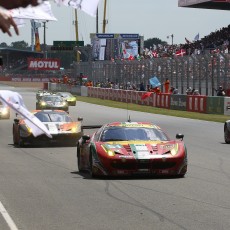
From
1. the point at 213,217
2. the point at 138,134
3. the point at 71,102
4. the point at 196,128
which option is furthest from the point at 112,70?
the point at 213,217

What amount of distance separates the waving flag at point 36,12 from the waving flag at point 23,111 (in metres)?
0.26

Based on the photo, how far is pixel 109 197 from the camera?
12.3 meters

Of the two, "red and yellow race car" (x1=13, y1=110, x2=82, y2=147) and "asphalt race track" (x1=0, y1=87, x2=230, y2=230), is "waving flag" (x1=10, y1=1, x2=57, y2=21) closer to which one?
"asphalt race track" (x1=0, y1=87, x2=230, y2=230)

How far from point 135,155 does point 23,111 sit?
1209 centimetres

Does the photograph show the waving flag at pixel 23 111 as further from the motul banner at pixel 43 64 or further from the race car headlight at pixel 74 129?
the motul banner at pixel 43 64

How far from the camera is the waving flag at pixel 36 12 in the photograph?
2.46 metres

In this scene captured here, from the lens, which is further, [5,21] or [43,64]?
[43,64]

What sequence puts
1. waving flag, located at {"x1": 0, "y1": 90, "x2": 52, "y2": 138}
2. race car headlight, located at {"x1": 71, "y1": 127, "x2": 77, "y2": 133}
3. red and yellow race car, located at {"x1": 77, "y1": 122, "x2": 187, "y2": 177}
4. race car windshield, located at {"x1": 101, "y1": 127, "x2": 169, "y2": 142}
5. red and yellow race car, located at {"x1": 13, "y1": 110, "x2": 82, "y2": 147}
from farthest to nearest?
race car headlight, located at {"x1": 71, "y1": 127, "x2": 77, "y2": 133} < red and yellow race car, located at {"x1": 13, "y1": 110, "x2": 82, "y2": 147} < race car windshield, located at {"x1": 101, "y1": 127, "x2": 169, "y2": 142} < red and yellow race car, located at {"x1": 77, "y1": 122, "x2": 187, "y2": 177} < waving flag, located at {"x1": 0, "y1": 90, "x2": 52, "y2": 138}

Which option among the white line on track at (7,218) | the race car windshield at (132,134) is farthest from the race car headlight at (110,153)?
the white line on track at (7,218)

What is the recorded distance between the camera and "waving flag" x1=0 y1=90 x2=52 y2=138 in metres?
2.56

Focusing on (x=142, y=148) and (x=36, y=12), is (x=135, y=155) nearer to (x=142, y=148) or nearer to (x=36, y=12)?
(x=142, y=148)

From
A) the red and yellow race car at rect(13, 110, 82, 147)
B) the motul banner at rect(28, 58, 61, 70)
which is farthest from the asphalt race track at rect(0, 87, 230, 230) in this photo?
the motul banner at rect(28, 58, 61, 70)

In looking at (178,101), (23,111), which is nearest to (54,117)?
(23,111)

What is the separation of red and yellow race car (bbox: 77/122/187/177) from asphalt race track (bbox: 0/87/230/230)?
20 centimetres
